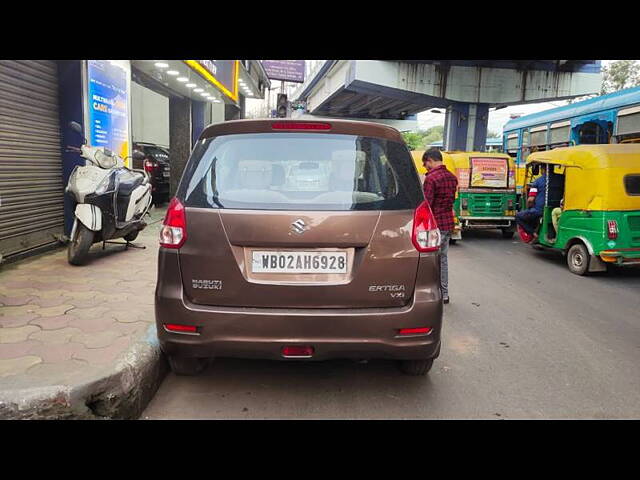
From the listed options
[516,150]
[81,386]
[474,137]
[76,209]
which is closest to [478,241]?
[516,150]

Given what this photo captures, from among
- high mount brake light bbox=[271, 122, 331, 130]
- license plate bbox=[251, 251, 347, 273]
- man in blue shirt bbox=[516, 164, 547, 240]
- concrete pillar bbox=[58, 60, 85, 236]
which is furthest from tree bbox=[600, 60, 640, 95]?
license plate bbox=[251, 251, 347, 273]

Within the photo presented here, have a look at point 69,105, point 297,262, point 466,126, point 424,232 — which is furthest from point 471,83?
point 297,262

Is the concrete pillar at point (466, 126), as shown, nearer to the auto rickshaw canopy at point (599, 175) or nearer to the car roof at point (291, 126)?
the auto rickshaw canopy at point (599, 175)

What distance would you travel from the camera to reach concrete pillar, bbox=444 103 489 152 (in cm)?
2277

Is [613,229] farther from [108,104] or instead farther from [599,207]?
[108,104]

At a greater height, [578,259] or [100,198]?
[100,198]

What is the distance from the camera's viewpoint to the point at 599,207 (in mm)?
7062

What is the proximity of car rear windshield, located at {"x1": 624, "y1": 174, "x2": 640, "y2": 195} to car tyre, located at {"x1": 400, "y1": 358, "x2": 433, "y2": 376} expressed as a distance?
5.25m

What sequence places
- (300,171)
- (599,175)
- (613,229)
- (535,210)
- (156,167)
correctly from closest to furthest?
(300,171), (613,229), (599,175), (535,210), (156,167)

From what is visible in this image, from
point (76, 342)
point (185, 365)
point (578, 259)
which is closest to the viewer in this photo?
point (185, 365)

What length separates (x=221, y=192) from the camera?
2967 millimetres

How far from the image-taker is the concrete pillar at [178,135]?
14594mm

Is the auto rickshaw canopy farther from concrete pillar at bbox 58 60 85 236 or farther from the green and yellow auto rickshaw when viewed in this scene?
concrete pillar at bbox 58 60 85 236

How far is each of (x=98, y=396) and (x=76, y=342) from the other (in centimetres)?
85
